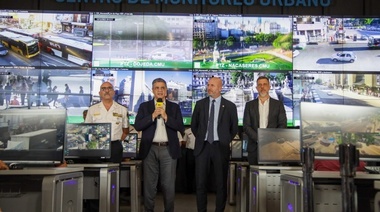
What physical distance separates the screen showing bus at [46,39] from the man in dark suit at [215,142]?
3.73 meters

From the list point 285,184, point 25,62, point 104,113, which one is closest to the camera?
point 285,184

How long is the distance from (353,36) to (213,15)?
97.3 inches

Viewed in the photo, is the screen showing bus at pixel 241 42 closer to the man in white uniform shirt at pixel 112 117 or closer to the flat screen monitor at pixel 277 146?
the man in white uniform shirt at pixel 112 117

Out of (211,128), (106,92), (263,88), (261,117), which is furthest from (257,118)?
(106,92)

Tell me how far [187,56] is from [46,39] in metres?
2.46

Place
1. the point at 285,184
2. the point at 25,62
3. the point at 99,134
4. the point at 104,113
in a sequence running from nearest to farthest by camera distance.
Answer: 1. the point at 285,184
2. the point at 99,134
3. the point at 104,113
4. the point at 25,62

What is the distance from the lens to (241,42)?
9047 mm

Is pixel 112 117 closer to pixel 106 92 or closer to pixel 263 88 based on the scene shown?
pixel 106 92

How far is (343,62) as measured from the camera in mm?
8984

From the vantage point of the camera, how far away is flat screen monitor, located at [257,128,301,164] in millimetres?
5074

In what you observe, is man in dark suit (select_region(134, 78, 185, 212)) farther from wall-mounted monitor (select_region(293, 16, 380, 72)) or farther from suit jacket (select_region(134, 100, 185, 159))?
wall-mounted monitor (select_region(293, 16, 380, 72))

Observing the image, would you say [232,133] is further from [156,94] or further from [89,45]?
[89,45]

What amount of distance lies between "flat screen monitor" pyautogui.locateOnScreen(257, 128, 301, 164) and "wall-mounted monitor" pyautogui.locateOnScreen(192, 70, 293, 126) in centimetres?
370

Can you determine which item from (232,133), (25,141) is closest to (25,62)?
(232,133)
